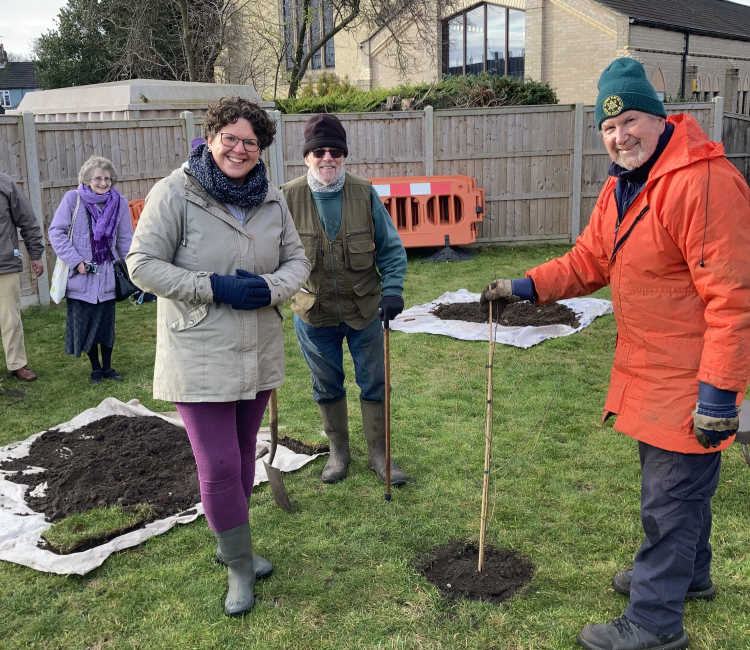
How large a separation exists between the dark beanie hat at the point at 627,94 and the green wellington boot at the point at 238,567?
2.28m

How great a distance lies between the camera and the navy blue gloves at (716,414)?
250 centimetres

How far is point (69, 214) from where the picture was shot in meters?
6.45

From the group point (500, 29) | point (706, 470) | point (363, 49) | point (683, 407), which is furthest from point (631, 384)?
point (363, 49)

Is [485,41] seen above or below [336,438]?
above

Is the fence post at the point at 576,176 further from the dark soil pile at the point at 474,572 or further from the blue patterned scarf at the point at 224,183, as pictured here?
the blue patterned scarf at the point at 224,183

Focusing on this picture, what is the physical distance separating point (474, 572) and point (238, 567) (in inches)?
43.0

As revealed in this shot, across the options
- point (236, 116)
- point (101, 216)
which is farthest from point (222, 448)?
point (101, 216)

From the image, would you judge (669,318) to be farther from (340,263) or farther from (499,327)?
(499,327)

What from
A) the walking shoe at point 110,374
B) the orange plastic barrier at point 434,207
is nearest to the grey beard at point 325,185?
the walking shoe at point 110,374

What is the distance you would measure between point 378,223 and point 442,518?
1.71 meters

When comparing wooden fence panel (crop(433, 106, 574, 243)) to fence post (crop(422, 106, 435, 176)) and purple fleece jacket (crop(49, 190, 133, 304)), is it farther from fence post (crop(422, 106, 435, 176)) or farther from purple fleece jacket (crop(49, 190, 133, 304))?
purple fleece jacket (crop(49, 190, 133, 304))

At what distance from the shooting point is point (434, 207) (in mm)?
12352

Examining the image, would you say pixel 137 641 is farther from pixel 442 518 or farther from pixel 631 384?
pixel 631 384

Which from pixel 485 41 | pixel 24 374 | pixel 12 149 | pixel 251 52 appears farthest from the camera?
pixel 485 41
